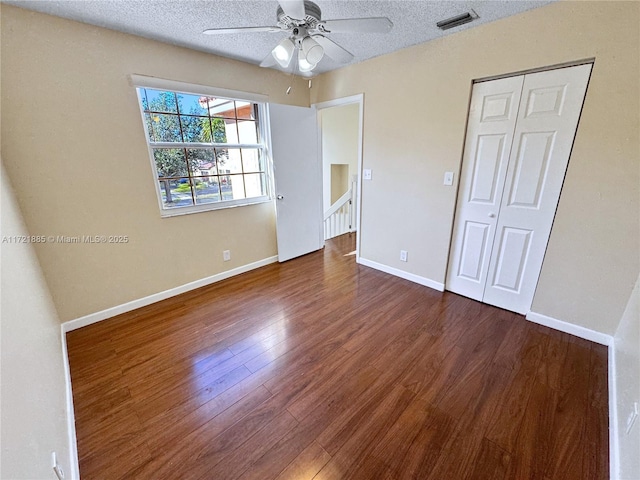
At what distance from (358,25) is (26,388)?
219cm

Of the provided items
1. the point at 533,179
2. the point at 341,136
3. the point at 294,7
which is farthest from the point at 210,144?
the point at 341,136

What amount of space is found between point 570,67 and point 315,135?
2542 mm

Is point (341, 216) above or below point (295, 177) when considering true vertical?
below

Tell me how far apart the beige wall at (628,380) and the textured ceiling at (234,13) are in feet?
7.05

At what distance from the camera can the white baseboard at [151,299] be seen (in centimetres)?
232

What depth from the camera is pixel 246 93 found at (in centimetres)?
299

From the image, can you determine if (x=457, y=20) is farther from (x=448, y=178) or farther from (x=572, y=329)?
(x=572, y=329)

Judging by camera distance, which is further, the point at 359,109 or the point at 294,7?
the point at 359,109

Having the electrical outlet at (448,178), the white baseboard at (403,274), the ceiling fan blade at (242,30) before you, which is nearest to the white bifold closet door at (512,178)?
the electrical outlet at (448,178)

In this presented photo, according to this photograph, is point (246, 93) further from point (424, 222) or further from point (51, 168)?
point (424, 222)

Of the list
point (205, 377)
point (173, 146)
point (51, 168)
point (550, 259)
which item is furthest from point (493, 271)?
point (51, 168)

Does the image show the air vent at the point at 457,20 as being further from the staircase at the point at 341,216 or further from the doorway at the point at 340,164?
the staircase at the point at 341,216

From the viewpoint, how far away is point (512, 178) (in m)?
2.29

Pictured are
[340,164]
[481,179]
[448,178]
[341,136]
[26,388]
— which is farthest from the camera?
[340,164]
